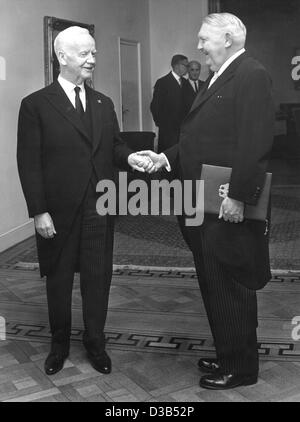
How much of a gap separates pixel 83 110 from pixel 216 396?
1.49m

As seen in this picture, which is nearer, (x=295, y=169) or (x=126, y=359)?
(x=126, y=359)

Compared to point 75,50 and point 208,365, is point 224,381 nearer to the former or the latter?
point 208,365

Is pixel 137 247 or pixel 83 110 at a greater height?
pixel 83 110

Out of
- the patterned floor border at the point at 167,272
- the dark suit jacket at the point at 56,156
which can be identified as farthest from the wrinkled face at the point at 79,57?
the patterned floor border at the point at 167,272

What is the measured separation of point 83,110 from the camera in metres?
3.14

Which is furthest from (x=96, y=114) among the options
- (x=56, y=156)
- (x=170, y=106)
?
(x=170, y=106)

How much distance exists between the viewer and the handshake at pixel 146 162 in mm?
3129

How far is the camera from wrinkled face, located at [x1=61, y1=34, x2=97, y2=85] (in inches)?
116

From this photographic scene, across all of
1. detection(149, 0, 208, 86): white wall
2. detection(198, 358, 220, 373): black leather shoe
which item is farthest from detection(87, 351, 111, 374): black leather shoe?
detection(149, 0, 208, 86): white wall

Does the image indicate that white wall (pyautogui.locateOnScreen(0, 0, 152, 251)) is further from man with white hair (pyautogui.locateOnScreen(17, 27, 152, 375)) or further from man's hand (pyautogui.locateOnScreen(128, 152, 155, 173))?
man's hand (pyautogui.locateOnScreen(128, 152, 155, 173))

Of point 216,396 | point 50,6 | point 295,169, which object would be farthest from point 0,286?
point 295,169

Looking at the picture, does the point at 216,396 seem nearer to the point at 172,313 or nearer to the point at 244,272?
the point at 244,272

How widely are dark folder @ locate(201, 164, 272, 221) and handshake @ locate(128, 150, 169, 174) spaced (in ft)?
1.25

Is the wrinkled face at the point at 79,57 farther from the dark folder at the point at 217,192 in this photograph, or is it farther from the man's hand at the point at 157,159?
the dark folder at the point at 217,192
